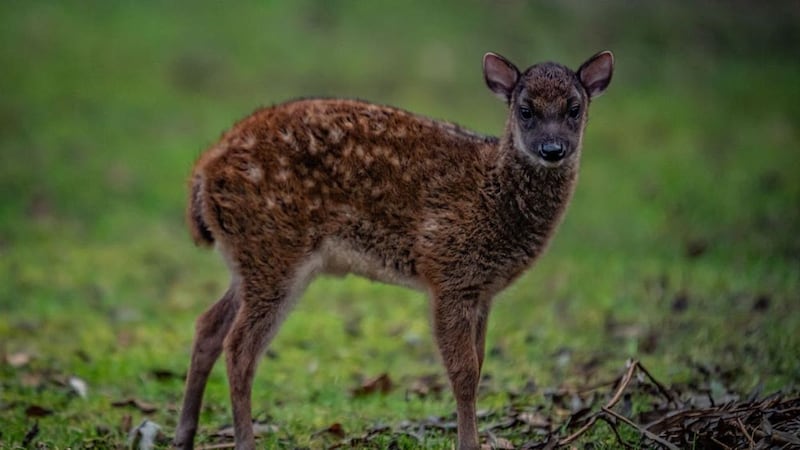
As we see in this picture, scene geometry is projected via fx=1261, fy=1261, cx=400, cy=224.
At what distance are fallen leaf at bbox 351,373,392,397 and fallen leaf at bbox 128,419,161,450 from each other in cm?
148

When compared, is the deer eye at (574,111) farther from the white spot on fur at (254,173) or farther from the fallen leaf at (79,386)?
the fallen leaf at (79,386)

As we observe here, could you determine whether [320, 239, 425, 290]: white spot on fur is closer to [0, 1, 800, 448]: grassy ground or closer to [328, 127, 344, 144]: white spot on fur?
[328, 127, 344, 144]: white spot on fur

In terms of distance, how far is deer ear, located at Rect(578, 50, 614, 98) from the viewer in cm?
683

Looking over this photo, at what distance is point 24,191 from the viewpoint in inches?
535

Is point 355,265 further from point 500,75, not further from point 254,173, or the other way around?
point 500,75

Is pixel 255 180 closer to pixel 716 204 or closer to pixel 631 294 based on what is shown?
pixel 631 294

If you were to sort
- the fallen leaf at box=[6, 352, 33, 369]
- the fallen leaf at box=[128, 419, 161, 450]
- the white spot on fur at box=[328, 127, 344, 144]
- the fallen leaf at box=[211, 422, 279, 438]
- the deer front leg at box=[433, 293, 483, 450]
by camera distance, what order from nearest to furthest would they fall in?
the deer front leg at box=[433, 293, 483, 450] → the white spot on fur at box=[328, 127, 344, 144] → the fallen leaf at box=[128, 419, 161, 450] → the fallen leaf at box=[211, 422, 279, 438] → the fallen leaf at box=[6, 352, 33, 369]

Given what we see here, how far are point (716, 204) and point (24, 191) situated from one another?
7.37 metres

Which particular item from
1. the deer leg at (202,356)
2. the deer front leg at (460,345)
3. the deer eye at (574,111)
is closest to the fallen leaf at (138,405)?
the deer leg at (202,356)

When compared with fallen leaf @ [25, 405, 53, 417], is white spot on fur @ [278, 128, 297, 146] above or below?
above

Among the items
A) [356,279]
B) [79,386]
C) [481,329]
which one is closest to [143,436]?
[79,386]

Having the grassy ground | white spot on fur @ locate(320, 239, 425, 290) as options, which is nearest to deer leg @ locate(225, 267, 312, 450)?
white spot on fur @ locate(320, 239, 425, 290)

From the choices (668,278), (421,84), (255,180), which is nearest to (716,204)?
(668,278)

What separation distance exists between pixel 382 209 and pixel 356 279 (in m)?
5.20
